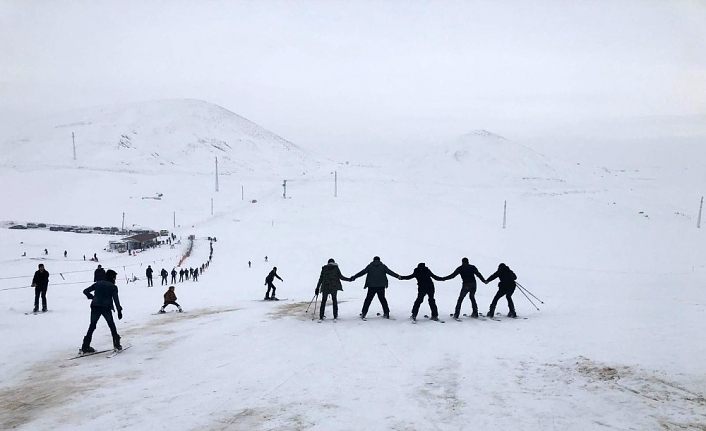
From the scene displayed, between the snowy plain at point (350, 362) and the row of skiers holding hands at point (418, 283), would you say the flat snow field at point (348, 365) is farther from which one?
the row of skiers holding hands at point (418, 283)

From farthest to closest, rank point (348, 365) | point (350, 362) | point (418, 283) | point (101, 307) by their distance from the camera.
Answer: point (418, 283) → point (101, 307) → point (350, 362) → point (348, 365)

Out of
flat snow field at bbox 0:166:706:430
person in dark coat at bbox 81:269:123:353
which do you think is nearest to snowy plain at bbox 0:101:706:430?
flat snow field at bbox 0:166:706:430

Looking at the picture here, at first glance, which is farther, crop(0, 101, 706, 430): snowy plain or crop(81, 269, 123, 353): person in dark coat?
crop(81, 269, 123, 353): person in dark coat

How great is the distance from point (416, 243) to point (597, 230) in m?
29.8

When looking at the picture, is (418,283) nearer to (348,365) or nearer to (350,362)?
(350,362)

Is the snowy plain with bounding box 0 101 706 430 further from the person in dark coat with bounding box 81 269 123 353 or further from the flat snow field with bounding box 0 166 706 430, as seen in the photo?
the person in dark coat with bounding box 81 269 123 353

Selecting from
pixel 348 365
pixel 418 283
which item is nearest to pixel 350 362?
pixel 348 365

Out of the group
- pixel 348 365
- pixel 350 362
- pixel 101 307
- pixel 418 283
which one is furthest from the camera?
pixel 418 283

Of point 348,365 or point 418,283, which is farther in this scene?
point 418,283

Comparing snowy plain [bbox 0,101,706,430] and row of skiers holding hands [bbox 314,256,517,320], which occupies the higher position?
row of skiers holding hands [bbox 314,256,517,320]

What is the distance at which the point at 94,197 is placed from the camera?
112 meters

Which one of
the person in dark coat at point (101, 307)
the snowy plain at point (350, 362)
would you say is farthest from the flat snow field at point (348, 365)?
the person in dark coat at point (101, 307)

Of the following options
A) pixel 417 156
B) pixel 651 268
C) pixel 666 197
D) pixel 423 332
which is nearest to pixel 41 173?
pixel 417 156

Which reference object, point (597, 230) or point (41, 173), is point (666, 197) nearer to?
point (597, 230)
